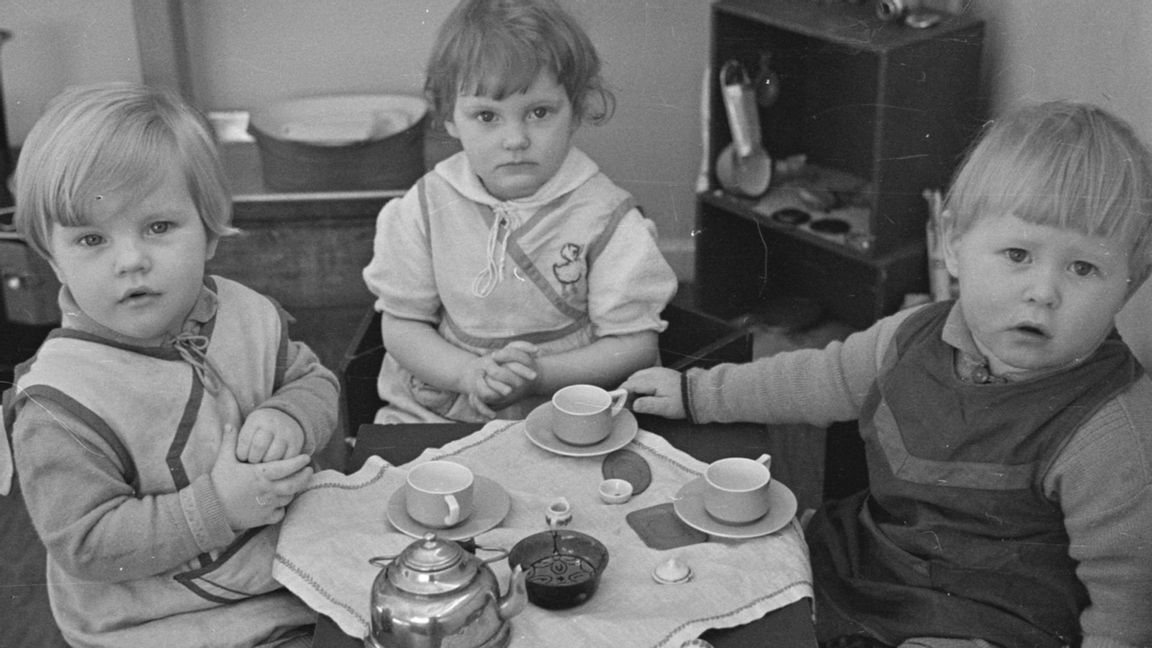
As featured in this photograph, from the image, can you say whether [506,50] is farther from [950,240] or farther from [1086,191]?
[1086,191]

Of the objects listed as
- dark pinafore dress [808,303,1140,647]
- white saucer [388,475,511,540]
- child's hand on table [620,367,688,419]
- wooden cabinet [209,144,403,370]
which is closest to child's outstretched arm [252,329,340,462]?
white saucer [388,475,511,540]

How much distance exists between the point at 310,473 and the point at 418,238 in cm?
58

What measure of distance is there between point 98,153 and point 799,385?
80 centimetres

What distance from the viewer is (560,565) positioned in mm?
1130

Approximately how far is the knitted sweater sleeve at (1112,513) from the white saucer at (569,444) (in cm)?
43

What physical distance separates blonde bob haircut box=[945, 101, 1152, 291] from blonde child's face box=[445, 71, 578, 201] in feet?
1.93

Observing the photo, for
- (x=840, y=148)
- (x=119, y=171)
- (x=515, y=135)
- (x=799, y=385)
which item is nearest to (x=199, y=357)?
(x=119, y=171)

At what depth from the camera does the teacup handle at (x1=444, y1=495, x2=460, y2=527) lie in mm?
1202

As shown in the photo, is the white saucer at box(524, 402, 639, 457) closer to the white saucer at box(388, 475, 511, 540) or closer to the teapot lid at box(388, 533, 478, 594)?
the white saucer at box(388, 475, 511, 540)

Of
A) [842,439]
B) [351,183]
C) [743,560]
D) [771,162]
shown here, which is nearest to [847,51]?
[771,162]

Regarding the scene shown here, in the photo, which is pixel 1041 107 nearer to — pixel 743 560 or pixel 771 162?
pixel 743 560

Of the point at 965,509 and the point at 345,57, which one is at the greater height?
the point at 345,57

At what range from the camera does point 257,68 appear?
2.92m

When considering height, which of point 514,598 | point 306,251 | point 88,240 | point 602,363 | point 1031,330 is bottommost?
point 306,251
